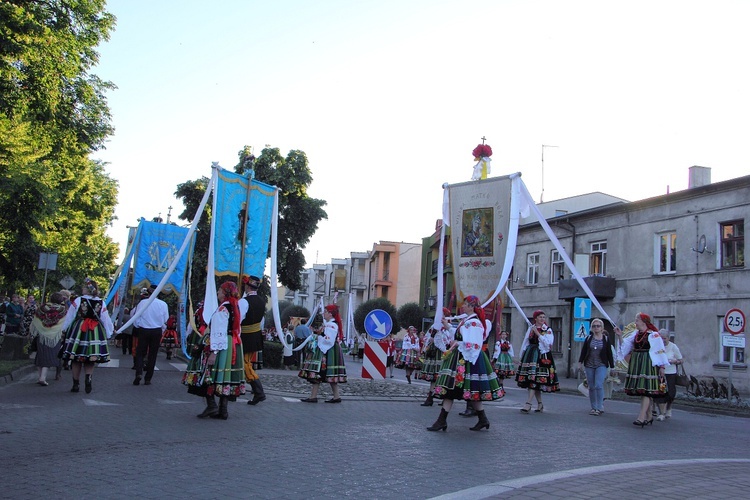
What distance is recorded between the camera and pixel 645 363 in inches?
500

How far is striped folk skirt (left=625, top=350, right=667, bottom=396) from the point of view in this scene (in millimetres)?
12461

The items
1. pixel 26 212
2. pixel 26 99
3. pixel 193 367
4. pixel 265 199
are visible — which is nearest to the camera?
pixel 193 367

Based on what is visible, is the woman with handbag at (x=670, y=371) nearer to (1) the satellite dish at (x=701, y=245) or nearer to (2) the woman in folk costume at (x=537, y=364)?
(2) the woman in folk costume at (x=537, y=364)

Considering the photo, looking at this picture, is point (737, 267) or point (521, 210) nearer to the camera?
point (521, 210)

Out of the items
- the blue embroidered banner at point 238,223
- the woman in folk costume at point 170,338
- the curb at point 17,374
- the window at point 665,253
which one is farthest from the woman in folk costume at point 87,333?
the window at point 665,253

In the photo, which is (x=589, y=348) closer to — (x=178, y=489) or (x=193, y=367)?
(x=193, y=367)

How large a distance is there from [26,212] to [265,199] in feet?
41.2

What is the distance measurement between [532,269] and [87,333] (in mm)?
30802

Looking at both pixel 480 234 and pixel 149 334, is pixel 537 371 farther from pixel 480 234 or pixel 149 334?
pixel 149 334

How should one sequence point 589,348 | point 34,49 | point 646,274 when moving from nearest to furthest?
point 589,348 < point 34,49 < point 646,274

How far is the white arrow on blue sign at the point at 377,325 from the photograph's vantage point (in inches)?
711

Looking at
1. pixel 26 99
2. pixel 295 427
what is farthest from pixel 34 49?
pixel 295 427

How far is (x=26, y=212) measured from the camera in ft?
79.4

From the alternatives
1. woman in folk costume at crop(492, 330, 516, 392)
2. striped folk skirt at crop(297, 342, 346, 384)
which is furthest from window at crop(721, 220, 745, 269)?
striped folk skirt at crop(297, 342, 346, 384)
